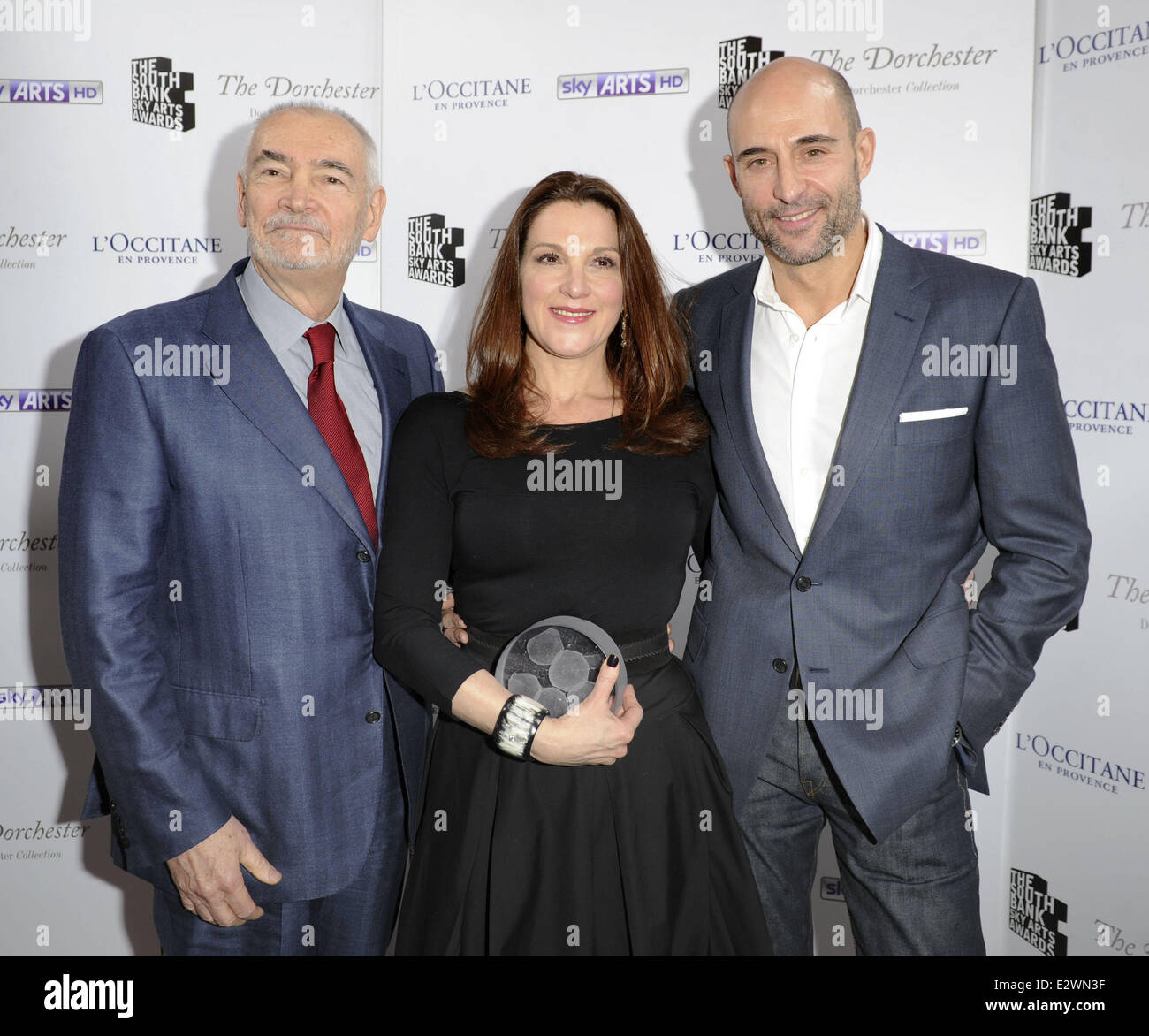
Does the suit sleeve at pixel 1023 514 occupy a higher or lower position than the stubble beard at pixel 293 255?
lower

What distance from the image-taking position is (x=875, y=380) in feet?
7.54

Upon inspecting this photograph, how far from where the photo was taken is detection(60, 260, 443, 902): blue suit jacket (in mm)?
2127

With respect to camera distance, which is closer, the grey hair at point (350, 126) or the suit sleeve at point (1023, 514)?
the suit sleeve at point (1023, 514)

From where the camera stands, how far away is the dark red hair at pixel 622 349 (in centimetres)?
239

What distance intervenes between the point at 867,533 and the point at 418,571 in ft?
3.44

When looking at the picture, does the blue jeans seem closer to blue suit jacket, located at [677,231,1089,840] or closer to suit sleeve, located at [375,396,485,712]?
blue suit jacket, located at [677,231,1089,840]

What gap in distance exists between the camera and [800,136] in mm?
2461

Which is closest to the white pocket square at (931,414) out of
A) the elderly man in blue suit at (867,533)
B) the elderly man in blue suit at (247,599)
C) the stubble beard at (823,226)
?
the elderly man in blue suit at (867,533)

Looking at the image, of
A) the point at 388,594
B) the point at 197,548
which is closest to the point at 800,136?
the point at 388,594

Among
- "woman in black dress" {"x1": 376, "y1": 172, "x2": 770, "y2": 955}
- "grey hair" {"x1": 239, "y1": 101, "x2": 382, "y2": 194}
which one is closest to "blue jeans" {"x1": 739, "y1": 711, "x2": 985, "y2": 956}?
"woman in black dress" {"x1": 376, "y1": 172, "x2": 770, "y2": 955}

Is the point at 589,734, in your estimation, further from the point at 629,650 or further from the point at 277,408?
the point at 277,408

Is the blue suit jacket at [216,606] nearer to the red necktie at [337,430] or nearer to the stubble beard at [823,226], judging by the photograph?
the red necktie at [337,430]

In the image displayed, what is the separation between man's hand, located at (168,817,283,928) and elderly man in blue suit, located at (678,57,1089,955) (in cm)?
115
